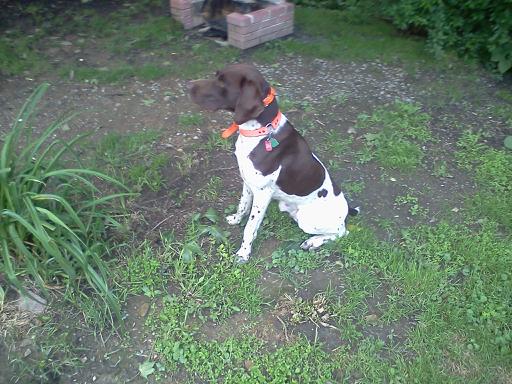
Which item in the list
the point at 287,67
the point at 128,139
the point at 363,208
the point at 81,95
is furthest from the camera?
the point at 287,67

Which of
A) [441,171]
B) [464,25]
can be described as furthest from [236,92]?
[464,25]

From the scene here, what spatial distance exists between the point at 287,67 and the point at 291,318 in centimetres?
315

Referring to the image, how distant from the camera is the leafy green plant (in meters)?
3.04

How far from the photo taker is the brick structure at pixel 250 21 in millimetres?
5777

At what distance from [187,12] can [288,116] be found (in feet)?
6.49

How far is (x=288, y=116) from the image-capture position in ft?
16.7

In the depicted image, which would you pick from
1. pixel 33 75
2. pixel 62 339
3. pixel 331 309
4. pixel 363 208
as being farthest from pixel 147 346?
pixel 33 75

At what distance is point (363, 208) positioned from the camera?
4203 mm

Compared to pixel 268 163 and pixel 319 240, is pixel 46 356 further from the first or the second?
pixel 319 240

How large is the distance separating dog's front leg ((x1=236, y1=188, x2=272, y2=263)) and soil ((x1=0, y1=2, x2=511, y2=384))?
→ 0.16 m

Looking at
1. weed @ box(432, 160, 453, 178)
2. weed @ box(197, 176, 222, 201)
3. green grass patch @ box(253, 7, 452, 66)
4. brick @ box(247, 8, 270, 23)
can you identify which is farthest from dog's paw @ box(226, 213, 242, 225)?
brick @ box(247, 8, 270, 23)

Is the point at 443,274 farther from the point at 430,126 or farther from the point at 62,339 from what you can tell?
the point at 62,339

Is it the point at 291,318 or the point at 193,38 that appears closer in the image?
the point at 291,318

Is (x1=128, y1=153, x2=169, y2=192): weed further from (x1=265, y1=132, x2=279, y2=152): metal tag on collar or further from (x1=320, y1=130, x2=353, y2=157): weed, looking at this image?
(x1=320, y1=130, x2=353, y2=157): weed
